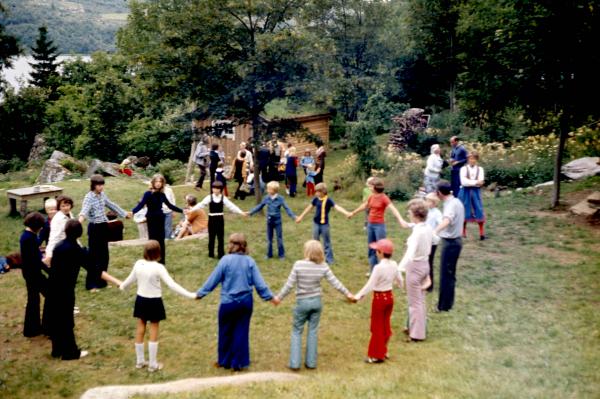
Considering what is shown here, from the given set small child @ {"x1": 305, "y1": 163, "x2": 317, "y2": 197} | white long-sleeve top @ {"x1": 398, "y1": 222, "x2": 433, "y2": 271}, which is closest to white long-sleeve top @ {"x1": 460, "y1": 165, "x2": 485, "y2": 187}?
white long-sleeve top @ {"x1": 398, "y1": 222, "x2": 433, "y2": 271}

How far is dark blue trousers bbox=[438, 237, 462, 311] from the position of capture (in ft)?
29.7

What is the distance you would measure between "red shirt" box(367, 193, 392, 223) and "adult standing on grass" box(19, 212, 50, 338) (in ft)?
18.7

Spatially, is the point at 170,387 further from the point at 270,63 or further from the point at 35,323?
the point at 270,63

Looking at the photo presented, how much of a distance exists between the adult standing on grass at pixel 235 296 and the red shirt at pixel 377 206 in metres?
3.90

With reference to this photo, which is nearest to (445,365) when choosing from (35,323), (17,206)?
(35,323)

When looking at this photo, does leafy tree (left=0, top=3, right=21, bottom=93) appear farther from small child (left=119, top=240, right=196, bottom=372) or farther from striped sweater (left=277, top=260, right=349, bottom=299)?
striped sweater (left=277, top=260, right=349, bottom=299)

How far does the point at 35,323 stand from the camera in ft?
28.8

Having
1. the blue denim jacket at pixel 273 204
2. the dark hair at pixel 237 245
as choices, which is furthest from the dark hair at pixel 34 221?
the blue denim jacket at pixel 273 204

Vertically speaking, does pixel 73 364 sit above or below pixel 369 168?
below

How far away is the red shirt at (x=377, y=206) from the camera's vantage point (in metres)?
10.8

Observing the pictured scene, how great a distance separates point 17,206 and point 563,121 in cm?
1715

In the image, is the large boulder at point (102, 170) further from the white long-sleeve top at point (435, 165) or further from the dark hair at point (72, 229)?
the dark hair at point (72, 229)

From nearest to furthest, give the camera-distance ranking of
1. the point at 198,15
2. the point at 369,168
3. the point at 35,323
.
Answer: the point at 35,323 → the point at 198,15 → the point at 369,168

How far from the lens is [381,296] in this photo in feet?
25.2
